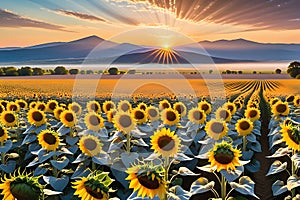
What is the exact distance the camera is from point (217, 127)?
270 inches

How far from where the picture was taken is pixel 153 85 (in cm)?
1399

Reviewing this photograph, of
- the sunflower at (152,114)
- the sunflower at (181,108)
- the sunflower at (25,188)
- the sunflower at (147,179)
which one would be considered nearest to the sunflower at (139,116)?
the sunflower at (152,114)

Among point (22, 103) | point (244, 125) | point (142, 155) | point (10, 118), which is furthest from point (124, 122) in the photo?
point (22, 103)

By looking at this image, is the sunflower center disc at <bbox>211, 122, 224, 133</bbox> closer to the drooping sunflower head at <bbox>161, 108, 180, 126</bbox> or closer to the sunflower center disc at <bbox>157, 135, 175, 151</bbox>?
the drooping sunflower head at <bbox>161, 108, 180, 126</bbox>

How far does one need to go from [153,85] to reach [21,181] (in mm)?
10363

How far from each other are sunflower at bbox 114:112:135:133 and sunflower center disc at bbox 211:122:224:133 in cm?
125

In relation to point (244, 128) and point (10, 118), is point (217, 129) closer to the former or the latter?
point (244, 128)

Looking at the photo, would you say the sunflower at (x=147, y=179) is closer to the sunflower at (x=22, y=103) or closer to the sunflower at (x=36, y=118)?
the sunflower at (x=36, y=118)

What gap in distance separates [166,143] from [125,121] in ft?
5.05

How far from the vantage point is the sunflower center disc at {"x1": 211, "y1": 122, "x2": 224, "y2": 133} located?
22.4 feet

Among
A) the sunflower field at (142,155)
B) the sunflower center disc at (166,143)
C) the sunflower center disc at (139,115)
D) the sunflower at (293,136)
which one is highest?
the sunflower at (293,136)

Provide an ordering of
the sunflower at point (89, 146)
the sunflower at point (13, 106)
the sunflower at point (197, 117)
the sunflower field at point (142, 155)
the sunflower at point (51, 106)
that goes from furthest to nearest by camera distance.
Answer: the sunflower at point (51, 106)
the sunflower at point (13, 106)
the sunflower at point (197, 117)
the sunflower at point (89, 146)
the sunflower field at point (142, 155)

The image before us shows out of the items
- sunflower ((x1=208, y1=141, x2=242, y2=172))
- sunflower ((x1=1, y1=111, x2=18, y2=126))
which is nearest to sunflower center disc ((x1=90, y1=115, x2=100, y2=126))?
sunflower ((x1=1, y1=111, x2=18, y2=126))

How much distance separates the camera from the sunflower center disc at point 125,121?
655cm
